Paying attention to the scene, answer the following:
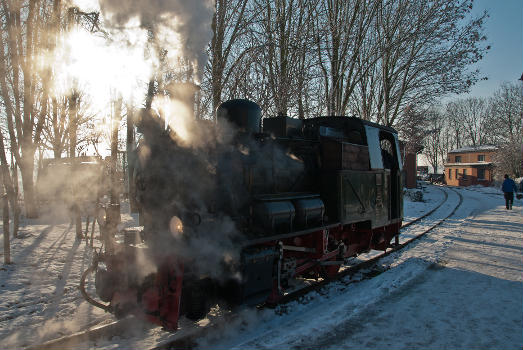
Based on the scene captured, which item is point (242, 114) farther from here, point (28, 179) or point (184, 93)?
point (28, 179)

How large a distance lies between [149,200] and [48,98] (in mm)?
12455

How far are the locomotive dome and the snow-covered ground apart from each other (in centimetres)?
238

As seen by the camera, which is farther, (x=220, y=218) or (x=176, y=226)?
(x=220, y=218)

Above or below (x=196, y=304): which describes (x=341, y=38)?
above

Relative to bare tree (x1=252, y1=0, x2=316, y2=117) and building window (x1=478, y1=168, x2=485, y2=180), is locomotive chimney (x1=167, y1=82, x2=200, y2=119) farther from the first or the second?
building window (x1=478, y1=168, x2=485, y2=180)

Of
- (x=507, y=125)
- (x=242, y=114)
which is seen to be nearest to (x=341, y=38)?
(x=242, y=114)

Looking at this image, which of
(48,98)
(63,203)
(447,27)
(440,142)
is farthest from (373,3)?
(440,142)

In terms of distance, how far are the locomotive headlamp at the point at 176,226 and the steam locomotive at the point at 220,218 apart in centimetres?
1

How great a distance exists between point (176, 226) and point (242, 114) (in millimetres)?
1749

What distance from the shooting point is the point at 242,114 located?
458 centimetres

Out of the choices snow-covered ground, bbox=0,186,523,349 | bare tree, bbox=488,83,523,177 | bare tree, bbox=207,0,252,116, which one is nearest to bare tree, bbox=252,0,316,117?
bare tree, bbox=207,0,252,116

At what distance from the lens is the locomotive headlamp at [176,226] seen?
Result: 3.65 meters

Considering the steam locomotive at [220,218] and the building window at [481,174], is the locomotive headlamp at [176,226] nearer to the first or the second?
the steam locomotive at [220,218]

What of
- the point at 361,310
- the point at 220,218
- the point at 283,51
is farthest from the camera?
the point at 283,51
